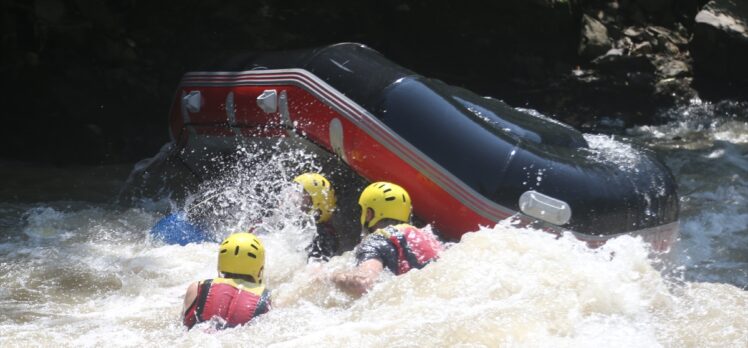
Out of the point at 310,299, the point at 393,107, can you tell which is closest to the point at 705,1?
the point at 393,107

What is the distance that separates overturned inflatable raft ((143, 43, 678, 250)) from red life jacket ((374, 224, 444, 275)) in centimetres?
36

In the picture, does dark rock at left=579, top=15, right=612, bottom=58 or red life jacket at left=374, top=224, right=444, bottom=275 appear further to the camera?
dark rock at left=579, top=15, right=612, bottom=58

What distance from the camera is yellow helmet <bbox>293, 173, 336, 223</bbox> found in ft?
19.6

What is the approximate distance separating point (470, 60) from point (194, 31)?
275 centimetres

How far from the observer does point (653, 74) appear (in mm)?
10172

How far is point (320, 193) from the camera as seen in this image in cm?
598

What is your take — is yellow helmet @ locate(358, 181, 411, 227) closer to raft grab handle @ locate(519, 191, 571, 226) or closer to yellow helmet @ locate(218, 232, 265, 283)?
raft grab handle @ locate(519, 191, 571, 226)

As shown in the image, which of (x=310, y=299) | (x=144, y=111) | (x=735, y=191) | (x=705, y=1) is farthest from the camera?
(x=705, y=1)

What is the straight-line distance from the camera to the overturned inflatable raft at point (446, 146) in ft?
17.5

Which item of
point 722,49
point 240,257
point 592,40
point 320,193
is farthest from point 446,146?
point 722,49

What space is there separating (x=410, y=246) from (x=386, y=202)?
35 cm

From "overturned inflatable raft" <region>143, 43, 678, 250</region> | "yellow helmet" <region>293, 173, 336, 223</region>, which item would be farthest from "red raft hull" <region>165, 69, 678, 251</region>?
"yellow helmet" <region>293, 173, 336, 223</region>

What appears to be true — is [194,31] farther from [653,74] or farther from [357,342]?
[357,342]

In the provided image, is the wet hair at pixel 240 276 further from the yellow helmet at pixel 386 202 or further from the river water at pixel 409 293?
the yellow helmet at pixel 386 202
